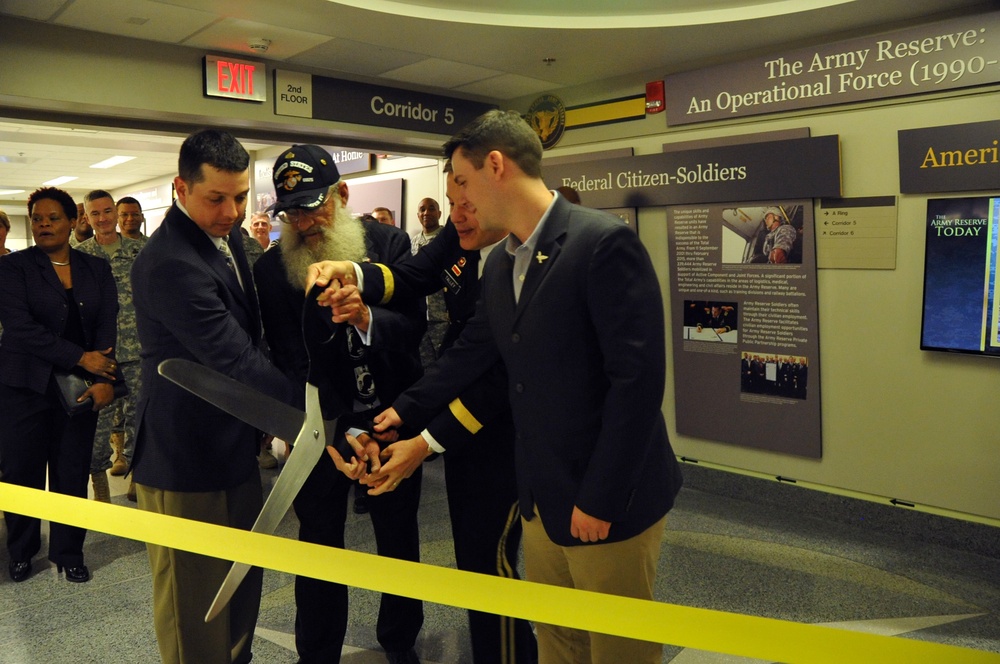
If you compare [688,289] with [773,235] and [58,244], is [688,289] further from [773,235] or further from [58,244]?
[58,244]

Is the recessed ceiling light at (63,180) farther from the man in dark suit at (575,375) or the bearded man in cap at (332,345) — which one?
the man in dark suit at (575,375)

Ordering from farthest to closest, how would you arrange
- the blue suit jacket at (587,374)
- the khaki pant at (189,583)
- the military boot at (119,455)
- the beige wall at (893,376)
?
the military boot at (119,455) → the beige wall at (893,376) → the khaki pant at (189,583) → the blue suit jacket at (587,374)

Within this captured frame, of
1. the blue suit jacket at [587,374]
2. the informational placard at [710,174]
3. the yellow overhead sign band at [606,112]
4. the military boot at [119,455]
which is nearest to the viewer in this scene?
the blue suit jacket at [587,374]

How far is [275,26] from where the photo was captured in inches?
163

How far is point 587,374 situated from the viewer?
1.65m

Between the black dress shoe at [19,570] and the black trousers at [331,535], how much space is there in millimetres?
1923

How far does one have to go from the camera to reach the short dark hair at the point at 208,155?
2.04 metres

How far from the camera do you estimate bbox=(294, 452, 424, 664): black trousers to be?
7.91ft

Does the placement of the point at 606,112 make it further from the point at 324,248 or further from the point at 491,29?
the point at 324,248

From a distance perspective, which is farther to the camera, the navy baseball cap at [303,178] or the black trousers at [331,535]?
the black trousers at [331,535]

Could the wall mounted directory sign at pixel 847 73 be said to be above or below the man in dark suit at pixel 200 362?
above

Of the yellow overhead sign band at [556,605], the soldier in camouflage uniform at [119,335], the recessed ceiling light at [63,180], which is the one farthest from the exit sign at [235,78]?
the recessed ceiling light at [63,180]

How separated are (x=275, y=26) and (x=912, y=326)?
12.1 ft

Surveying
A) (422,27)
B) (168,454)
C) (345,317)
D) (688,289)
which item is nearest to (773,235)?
(688,289)
